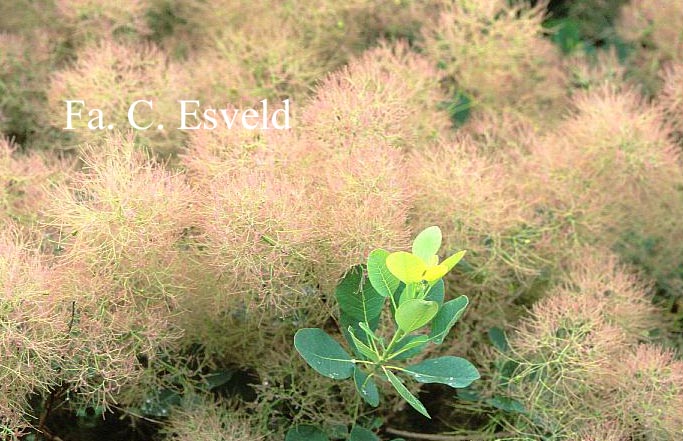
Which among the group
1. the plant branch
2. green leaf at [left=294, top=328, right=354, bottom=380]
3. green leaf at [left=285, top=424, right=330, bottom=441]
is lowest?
the plant branch

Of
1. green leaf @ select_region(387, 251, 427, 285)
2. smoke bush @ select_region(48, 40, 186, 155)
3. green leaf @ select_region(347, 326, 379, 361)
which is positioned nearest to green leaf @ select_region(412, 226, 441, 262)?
green leaf @ select_region(387, 251, 427, 285)

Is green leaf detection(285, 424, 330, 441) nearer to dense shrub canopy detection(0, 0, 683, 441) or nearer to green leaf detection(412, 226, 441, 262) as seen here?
dense shrub canopy detection(0, 0, 683, 441)

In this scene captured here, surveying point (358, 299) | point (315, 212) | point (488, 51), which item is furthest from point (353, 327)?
point (488, 51)

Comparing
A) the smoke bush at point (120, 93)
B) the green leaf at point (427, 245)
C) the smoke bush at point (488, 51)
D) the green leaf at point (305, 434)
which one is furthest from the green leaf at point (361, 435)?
the smoke bush at point (488, 51)

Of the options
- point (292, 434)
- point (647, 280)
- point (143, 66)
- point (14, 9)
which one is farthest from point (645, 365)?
point (14, 9)

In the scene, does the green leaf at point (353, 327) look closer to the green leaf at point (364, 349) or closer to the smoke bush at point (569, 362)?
the green leaf at point (364, 349)

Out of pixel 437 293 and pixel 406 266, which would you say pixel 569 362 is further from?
pixel 406 266

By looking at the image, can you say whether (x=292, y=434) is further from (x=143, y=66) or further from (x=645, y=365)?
(x=143, y=66)
